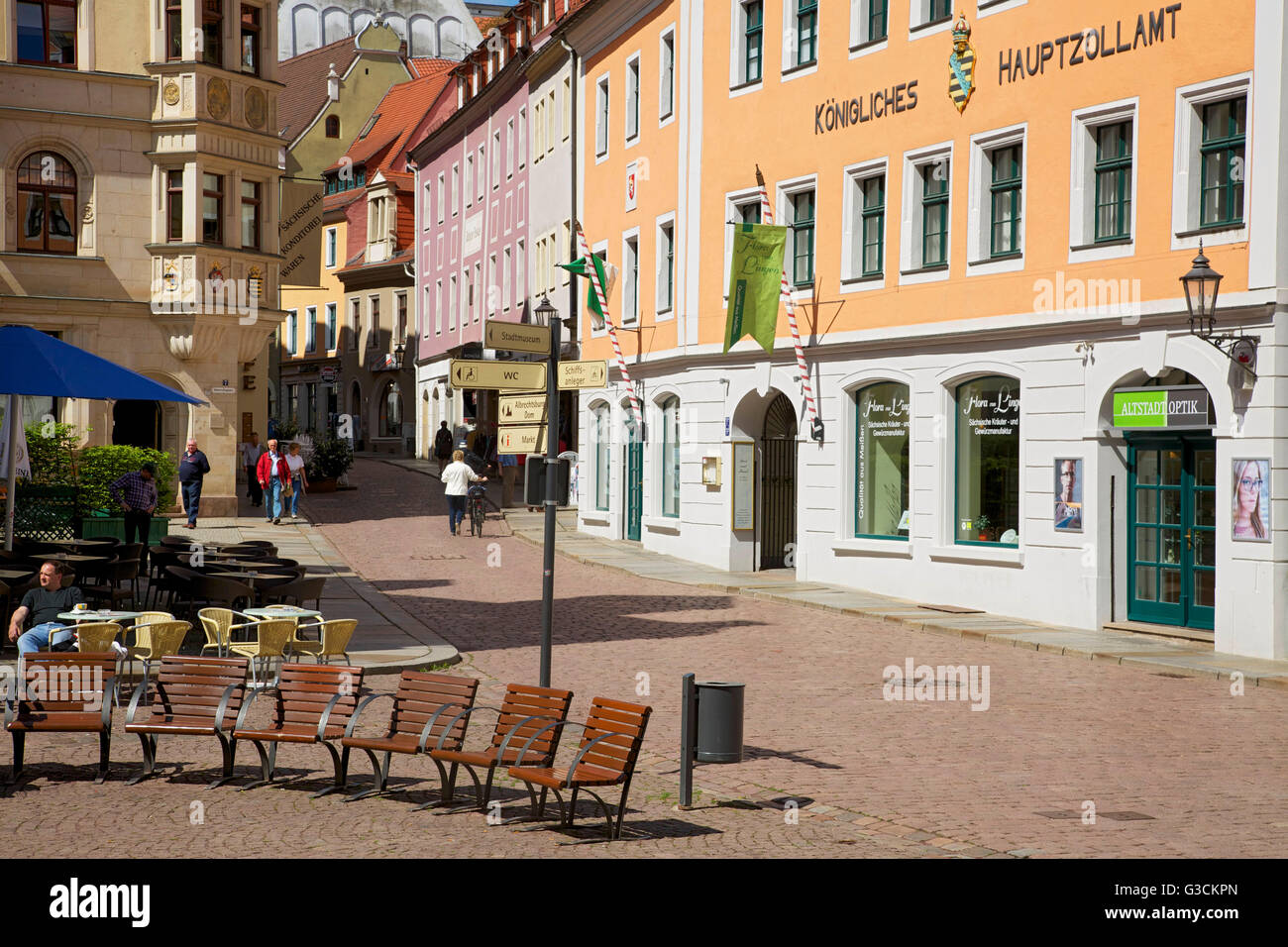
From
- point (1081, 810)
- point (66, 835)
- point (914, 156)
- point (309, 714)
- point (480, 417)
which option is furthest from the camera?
point (480, 417)

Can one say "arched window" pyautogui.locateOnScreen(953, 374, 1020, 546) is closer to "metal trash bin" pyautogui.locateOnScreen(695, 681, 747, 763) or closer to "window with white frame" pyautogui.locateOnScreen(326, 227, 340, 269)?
"metal trash bin" pyautogui.locateOnScreen(695, 681, 747, 763)

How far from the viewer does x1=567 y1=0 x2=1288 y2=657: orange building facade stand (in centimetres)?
1861

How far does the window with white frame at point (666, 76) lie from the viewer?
3083cm

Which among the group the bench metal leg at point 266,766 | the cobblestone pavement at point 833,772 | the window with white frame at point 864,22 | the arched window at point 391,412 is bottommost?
the cobblestone pavement at point 833,772

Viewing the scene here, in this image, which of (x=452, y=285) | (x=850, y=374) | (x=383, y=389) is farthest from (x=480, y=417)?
(x=850, y=374)

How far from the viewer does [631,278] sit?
33.2 meters

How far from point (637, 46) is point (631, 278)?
4.79 meters

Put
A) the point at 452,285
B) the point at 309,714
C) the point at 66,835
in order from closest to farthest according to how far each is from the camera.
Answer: the point at 66,835 → the point at 309,714 → the point at 452,285

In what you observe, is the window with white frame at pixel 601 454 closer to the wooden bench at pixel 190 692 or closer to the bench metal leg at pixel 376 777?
the wooden bench at pixel 190 692

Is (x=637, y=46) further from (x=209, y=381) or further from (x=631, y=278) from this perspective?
(x=209, y=381)

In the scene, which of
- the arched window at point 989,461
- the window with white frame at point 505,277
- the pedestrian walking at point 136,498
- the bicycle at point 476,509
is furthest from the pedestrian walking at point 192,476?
the window with white frame at point 505,277

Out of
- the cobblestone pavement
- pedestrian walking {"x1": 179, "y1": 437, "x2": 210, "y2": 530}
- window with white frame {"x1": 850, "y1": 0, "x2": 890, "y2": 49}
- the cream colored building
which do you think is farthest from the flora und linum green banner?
the cream colored building

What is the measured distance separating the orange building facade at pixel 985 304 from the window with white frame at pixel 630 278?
129 cm

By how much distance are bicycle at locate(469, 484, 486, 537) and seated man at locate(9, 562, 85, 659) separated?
1987 centimetres
